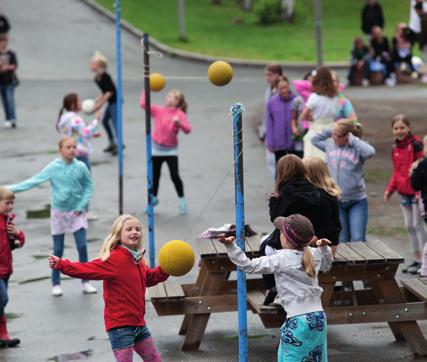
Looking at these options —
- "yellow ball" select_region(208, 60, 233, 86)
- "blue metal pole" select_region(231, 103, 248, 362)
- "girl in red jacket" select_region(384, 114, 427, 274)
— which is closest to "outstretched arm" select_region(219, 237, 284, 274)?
"blue metal pole" select_region(231, 103, 248, 362)

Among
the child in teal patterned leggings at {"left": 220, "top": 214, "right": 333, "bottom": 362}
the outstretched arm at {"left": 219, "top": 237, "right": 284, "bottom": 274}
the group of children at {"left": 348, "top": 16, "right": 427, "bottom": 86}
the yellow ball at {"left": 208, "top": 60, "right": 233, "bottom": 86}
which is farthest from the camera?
the group of children at {"left": 348, "top": 16, "right": 427, "bottom": 86}

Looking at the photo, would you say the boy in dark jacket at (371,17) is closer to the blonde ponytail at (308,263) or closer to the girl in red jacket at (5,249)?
the girl in red jacket at (5,249)

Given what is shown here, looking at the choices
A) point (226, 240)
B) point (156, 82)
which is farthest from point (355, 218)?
point (226, 240)

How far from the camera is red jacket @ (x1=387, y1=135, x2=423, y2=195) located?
11.2 metres

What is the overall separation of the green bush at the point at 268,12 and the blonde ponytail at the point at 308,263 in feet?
112

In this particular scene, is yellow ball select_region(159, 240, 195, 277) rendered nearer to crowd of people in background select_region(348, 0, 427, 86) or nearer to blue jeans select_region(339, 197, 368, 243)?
blue jeans select_region(339, 197, 368, 243)

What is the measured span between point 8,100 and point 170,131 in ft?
25.9

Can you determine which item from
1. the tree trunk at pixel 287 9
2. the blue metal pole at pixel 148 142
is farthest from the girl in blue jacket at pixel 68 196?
the tree trunk at pixel 287 9

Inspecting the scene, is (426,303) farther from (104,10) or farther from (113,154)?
(104,10)

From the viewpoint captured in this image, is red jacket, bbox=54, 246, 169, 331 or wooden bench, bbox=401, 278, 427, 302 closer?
red jacket, bbox=54, 246, 169, 331

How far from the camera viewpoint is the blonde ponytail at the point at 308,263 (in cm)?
722

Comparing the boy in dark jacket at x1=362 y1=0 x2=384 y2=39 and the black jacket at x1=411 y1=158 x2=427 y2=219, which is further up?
the boy in dark jacket at x1=362 y1=0 x2=384 y2=39

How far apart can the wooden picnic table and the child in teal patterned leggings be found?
1027 mm

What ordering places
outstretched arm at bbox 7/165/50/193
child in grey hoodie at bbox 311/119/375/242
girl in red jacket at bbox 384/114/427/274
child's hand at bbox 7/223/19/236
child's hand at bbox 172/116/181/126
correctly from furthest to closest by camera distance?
child's hand at bbox 172/116/181/126
girl in red jacket at bbox 384/114/427/274
child in grey hoodie at bbox 311/119/375/242
outstretched arm at bbox 7/165/50/193
child's hand at bbox 7/223/19/236
